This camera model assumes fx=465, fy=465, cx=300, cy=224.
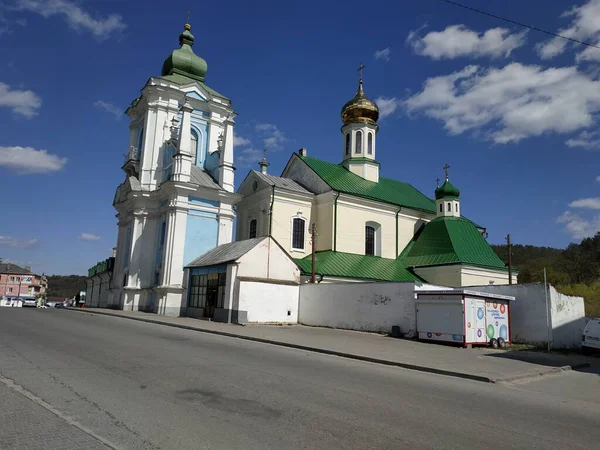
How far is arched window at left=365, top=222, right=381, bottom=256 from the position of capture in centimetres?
3412

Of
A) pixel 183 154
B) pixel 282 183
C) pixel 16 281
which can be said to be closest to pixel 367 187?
pixel 282 183

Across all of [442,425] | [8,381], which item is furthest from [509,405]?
[8,381]

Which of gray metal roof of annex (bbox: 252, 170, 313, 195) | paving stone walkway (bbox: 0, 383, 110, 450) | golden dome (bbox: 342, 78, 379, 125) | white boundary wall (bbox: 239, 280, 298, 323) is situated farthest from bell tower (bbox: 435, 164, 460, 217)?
paving stone walkway (bbox: 0, 383, 110, 450)

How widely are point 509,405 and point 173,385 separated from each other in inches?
212

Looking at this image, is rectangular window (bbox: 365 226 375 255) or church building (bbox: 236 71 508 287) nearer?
church building (bbox: 236 71 508 287)

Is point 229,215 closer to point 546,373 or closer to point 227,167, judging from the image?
point 227,167

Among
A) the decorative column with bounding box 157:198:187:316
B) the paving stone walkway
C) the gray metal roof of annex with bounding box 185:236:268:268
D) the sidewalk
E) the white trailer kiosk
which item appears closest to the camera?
the paving stone walkway

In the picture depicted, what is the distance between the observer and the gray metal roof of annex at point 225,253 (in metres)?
24.0

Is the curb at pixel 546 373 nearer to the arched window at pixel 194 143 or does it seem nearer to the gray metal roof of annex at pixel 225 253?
Answer: the gray metal roof of annex at pixel 225 253

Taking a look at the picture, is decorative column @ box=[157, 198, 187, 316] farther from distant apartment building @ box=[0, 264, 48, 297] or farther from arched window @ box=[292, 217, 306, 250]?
distant apartment building @ box=[0, 264, 48, 297]

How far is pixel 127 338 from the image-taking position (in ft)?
44.5

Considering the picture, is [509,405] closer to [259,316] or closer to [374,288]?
[374,288]

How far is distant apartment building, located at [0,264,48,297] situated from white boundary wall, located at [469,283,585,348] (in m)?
109

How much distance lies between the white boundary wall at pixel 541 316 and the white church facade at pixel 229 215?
912cm
